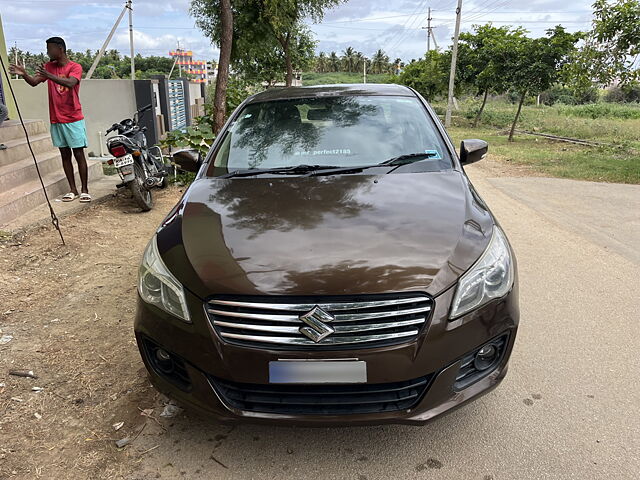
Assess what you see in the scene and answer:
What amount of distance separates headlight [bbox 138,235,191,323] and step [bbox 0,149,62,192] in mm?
4517

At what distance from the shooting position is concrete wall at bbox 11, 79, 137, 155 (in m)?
10.1

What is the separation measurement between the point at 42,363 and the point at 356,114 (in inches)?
102

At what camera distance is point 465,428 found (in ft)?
8.13

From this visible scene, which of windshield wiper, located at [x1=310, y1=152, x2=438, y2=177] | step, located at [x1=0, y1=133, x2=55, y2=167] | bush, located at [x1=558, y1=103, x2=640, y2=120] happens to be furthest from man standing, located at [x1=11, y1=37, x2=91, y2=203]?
bush, located at [x1=558, y1=103, x2=640, y2=120]

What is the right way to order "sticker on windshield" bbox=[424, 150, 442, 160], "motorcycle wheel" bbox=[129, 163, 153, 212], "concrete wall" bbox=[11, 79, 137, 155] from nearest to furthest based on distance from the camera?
"sticker on windshield" bbox=[424, 150, 442, 160] → "motorcycle wheel" bbox=[129, 163, 153, 212] → "concrete wall" bbox=[11, 79, 137, 155]

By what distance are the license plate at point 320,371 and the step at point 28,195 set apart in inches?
177

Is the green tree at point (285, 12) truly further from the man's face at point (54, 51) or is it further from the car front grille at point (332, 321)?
the car front grille at point (332, 321)

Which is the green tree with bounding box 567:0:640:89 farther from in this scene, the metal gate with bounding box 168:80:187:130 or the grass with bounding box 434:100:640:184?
the metal gate with bounding box 168:80:187:130

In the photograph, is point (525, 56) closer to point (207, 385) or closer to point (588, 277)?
point (588, 277)

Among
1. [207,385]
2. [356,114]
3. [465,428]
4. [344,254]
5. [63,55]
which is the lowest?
[465,428]

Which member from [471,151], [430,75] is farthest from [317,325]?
[430,75]

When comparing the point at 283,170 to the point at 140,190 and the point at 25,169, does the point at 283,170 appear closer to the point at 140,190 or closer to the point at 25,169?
the point at 140,190

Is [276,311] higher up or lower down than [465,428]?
higher up

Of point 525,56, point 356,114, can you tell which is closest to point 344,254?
point 356,114
